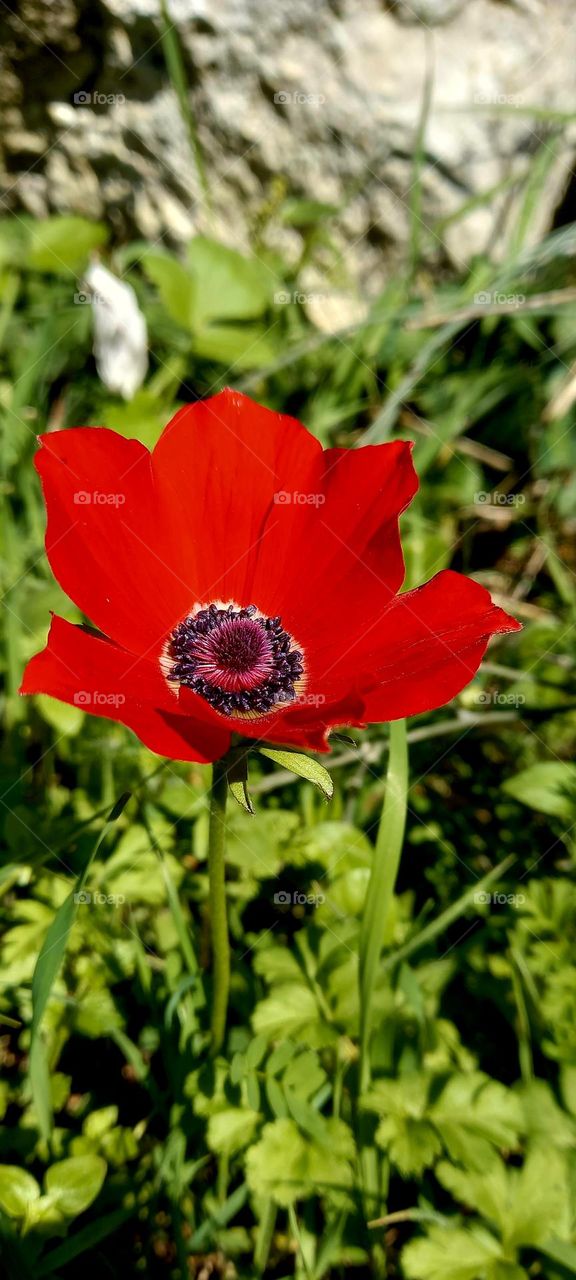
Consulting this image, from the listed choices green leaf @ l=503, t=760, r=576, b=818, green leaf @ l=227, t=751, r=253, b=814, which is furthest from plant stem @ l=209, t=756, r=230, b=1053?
green leaf @ l=503, t=760, r=576, b=818

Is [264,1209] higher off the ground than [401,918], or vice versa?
[401,918]

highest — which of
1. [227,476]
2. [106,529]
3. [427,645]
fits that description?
[227,476]

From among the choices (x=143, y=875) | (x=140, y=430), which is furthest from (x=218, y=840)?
(x=140, y=430)

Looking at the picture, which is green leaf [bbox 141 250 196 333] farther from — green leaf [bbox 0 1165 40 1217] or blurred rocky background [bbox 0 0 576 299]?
green leaf [bbox 0 1165 40 1217]

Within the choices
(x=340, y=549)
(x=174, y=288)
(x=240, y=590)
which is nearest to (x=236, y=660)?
(x=240, y=590)

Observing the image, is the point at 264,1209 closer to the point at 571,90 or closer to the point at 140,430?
the point at 140,430

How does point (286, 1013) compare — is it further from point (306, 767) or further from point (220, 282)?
point (220, 282)
